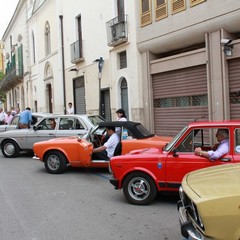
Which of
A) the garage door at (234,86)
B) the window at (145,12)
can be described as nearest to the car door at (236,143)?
the garage door at (234,86)

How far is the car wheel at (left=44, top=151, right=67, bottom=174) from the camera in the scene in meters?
10.0

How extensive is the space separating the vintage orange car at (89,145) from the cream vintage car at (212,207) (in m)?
4.84

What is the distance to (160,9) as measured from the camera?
16.2m

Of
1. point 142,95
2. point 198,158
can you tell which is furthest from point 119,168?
point 142,95

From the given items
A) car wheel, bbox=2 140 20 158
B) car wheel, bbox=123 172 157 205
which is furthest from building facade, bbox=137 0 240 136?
car wheel, bbox=123 172 157 205

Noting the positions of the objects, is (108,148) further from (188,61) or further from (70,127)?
(188,61)

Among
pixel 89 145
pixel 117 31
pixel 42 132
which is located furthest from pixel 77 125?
pixel 117 31

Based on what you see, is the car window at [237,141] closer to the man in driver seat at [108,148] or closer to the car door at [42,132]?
the man in driver seat at [108,148]

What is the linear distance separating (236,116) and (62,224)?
357 inches

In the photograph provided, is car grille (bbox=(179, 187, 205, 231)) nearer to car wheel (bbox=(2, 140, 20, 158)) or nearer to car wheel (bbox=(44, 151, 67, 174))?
car wheel (bbox=(44, 151, 67, 174))

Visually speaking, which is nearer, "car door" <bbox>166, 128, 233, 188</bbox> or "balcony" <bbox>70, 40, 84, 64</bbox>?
"car door" <bbox>166, 128, 233, 188</bbox>

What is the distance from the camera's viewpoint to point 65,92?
27.4 m

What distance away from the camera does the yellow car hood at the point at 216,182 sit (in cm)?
349

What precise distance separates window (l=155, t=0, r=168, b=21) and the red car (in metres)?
10.2
